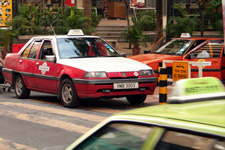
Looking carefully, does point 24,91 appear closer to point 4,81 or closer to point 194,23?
point 4,81

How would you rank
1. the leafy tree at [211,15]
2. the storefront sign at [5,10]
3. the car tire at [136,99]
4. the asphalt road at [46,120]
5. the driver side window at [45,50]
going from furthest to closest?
the storefront sign at [5,10], the leafy tree at [211,15], the driver side window at [45,50], the car tire at [136,99], the asphalt road at [46,120]

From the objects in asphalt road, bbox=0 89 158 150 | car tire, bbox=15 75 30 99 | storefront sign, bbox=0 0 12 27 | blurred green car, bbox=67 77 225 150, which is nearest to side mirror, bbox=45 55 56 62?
asphalt road, bbox=0 89 158 150

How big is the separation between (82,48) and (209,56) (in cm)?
473

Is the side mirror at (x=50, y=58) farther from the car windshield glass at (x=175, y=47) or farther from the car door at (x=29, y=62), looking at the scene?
the car windshield glass at (x=175, y=47)

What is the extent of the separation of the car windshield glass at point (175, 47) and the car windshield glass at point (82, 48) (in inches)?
154

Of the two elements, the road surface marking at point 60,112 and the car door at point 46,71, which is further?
the car door at point 46,71

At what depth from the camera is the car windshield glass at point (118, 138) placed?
2.83 m

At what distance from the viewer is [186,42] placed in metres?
15.2

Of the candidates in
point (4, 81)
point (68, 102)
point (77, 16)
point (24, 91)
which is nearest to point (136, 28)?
point (77, 16)

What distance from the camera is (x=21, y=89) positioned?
12.2 m

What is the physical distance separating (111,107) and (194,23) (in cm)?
1225

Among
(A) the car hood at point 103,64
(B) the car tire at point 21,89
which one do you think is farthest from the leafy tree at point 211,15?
(A) the car hood at point 103,64

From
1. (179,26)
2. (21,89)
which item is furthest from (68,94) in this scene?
(179,26)

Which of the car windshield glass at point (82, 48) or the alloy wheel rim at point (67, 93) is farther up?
the car windshield glass at point (82, 48)
